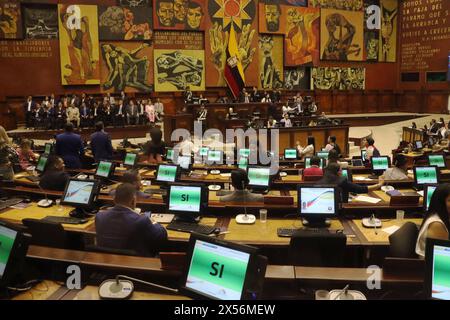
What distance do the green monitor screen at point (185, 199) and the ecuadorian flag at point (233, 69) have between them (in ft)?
51.2

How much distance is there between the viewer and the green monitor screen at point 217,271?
2.53 m

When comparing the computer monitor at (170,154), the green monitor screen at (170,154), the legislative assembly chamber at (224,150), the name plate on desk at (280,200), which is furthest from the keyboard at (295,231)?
the green monitor screen at (170,154)

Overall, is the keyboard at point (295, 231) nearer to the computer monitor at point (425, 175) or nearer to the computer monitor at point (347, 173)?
the computer monitor at point (347, 173)

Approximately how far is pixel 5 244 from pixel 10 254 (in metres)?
0.11

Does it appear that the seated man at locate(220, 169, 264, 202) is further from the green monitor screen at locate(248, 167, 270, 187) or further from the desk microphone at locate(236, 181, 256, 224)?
the green monitor screen at locate(248, 167, 270, 187)

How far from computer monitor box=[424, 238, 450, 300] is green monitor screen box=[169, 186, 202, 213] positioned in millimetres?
2715

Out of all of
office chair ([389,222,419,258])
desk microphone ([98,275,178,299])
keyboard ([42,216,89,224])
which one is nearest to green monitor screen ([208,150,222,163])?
keyboard ([42,216,89,224])

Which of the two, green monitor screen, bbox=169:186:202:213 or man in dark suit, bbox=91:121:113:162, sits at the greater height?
man in dark suit, bbox=91:121:113:162

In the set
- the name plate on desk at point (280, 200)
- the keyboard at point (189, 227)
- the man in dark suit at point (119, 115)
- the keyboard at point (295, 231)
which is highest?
the man in dark suit at point (119, 115)

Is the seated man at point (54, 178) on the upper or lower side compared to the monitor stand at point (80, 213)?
upper

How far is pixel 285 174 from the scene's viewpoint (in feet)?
26.5

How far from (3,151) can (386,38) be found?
2165 centimetres

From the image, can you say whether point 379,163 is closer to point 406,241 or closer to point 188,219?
point 188,219

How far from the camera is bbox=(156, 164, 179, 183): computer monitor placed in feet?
21.2
